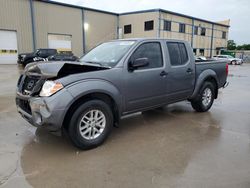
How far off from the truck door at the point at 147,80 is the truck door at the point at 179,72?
0.25 m

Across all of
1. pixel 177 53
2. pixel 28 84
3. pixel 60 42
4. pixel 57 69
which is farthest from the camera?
pixel 60 42

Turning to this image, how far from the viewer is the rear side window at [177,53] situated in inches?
188

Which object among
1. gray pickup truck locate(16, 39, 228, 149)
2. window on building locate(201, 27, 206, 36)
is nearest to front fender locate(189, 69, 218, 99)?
gray pickup truck locate(16, 39, 228, 149)

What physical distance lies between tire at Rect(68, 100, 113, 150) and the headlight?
0.44 metres

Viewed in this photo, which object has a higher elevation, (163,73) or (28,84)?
(163,73)

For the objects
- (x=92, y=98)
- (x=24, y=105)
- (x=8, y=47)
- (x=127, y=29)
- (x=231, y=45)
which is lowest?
(x=24, y=105)

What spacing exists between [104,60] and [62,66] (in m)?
1.15

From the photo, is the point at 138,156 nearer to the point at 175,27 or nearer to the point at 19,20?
the point at 19,20

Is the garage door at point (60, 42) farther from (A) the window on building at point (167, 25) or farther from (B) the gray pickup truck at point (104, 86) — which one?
(B) the gray pickup truck at point (104, 86)

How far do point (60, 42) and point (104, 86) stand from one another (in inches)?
1041

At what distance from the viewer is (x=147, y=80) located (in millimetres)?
4207

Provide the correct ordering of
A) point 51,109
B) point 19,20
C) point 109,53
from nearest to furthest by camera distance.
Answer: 1. point 51,109
2. point 109,53
3. point 19,20

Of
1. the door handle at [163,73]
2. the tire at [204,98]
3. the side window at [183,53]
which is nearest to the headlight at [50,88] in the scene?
the door handle at [163,73]

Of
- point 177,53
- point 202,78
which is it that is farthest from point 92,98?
point 202,78
